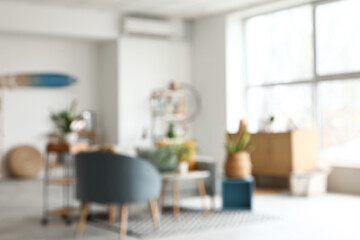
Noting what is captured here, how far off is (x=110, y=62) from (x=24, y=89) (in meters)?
1.70

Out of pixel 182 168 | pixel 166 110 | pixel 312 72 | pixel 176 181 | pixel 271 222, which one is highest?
pixel 312 72

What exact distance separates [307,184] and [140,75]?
4015mm

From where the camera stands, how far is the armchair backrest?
188 inches

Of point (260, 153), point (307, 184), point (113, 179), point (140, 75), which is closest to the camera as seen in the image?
point (113, 179)

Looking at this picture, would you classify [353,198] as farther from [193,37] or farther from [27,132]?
[27,132]

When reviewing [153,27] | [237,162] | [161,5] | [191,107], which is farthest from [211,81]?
[237,162]

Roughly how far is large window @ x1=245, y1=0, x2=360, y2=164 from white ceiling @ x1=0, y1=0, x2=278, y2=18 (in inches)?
28.3

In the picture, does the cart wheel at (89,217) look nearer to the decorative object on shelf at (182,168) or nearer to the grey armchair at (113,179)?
the grey armchair at (113,179)

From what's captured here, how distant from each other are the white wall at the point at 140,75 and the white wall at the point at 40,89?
1022 mm

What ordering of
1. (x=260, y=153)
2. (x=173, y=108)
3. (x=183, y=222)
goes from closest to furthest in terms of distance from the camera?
(x=183, y=222), (x=260, y=153), (x=173, y=108)

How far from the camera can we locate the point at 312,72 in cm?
862

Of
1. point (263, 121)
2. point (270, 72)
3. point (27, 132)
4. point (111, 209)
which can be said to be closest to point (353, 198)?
point (263, 121)

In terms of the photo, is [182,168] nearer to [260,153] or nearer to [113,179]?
[113,179]

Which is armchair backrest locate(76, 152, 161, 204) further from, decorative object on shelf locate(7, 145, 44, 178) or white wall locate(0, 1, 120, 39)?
decorative object on shelf locate(7, 145, 44, 178)
